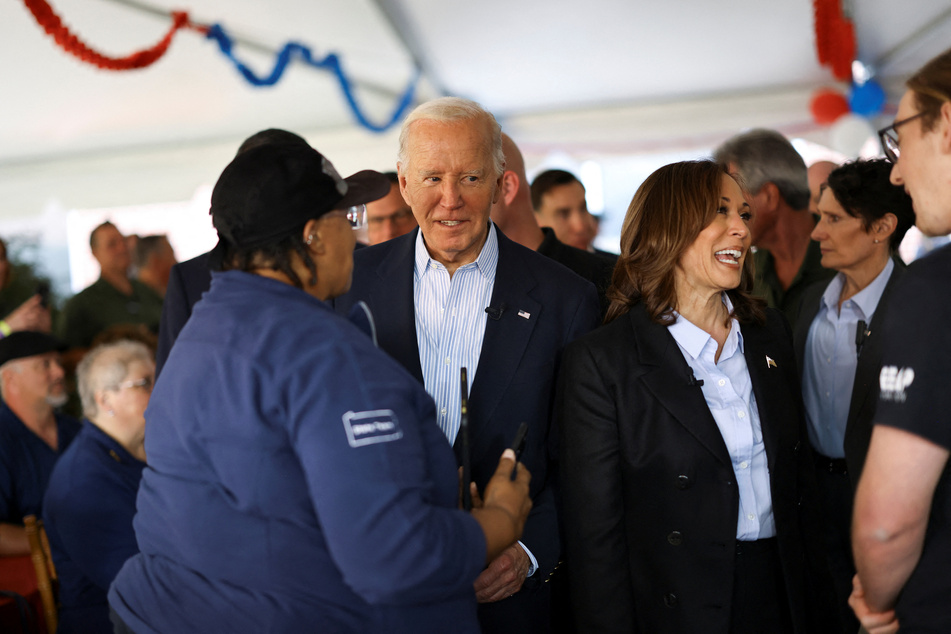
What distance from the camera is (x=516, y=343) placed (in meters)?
2.06

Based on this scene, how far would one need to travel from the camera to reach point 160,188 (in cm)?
909

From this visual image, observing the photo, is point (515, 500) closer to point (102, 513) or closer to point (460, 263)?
point (460, 263)

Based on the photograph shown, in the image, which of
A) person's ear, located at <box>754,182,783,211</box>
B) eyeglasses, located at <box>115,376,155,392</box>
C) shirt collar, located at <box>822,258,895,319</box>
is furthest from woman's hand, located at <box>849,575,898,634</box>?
eyeglasses, located at <box>115,376,155,392</box>

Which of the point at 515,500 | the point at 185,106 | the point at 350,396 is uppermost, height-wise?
the point at 185,106

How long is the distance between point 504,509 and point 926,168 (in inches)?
36.9

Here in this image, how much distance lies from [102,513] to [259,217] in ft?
6.23

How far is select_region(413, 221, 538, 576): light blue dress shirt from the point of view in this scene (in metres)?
2.08

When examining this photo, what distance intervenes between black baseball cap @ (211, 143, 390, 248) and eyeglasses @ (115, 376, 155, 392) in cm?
216

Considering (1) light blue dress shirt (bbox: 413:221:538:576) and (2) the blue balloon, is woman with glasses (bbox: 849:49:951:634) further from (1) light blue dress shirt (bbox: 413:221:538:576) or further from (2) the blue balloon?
(2) the blue balloon

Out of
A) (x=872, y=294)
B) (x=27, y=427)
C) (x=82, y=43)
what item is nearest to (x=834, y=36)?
(x=872, y=294)

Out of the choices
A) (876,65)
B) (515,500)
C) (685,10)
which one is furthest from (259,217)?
(876,65)

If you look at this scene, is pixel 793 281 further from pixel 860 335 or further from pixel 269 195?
pixel 269 195

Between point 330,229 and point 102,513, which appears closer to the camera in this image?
point 330,229

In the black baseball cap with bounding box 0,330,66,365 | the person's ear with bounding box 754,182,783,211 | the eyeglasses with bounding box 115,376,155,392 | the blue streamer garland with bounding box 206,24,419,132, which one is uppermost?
the blue streamer garland with bounding box 206,24,419,132
